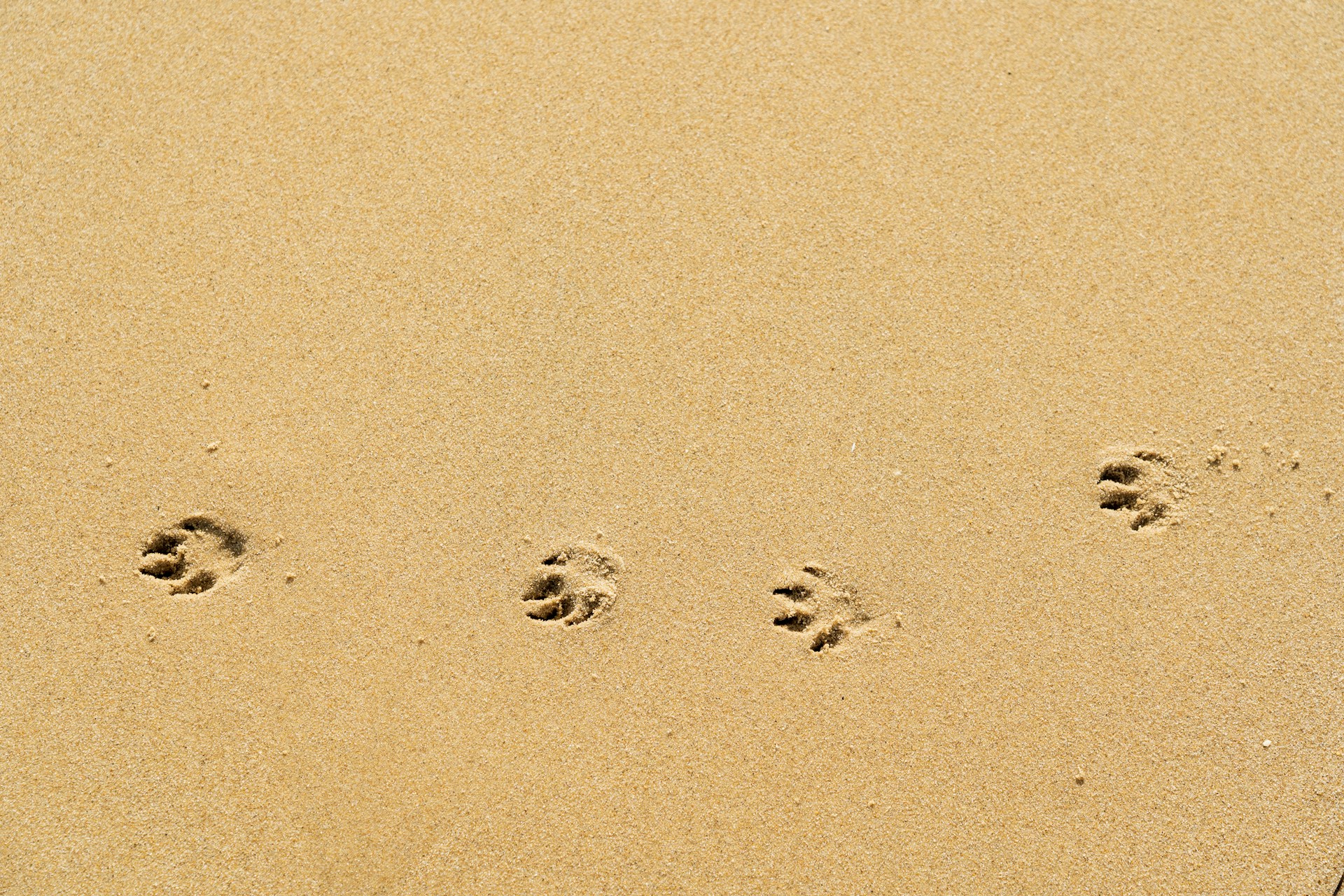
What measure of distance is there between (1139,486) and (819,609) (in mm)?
769

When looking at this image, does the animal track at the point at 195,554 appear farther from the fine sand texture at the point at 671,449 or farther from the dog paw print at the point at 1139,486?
the dog paw print at the point at 1139,486

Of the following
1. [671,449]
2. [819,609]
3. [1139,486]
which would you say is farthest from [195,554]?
[1139,486]

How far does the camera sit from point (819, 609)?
2.26m

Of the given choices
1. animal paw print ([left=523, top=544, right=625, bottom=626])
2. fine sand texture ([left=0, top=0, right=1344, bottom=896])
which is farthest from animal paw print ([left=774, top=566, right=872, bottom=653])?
animal paw print ([left=523, top=544, right=625, bottom=626])

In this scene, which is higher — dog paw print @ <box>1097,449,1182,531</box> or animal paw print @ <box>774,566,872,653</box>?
dog paw print @ <box>1097,449,1182,531</box>

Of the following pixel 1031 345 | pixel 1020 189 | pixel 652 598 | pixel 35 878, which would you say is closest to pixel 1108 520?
pixel 1031 345

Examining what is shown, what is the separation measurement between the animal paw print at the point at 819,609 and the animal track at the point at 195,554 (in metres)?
1.18

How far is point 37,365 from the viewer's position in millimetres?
2424

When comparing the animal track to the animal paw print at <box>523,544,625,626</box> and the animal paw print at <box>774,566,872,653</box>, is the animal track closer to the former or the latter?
the animal paw print at <box>523,544,625,626</box>

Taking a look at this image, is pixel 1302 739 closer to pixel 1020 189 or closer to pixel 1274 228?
pixel 1274 228

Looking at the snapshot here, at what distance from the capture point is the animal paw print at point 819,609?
2.25m

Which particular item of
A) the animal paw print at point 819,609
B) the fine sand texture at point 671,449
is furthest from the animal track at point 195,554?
the animal paw print at point 819,609

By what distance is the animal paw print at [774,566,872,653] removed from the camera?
2246 millimetres

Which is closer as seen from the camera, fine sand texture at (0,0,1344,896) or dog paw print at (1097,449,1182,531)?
fine sand texture at (0,0,1344,896)
